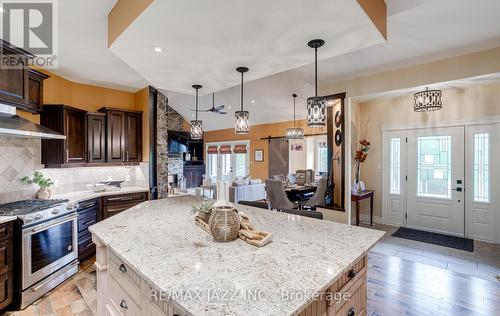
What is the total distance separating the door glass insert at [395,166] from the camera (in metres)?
5.00

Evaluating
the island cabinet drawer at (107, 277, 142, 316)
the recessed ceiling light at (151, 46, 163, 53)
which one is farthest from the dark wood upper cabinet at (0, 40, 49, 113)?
the island cabinet drawer at (107, 277, 142, 316)

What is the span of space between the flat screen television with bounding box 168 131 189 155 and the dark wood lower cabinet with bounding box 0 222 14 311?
7.42 m

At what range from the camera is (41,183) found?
10.6 feet

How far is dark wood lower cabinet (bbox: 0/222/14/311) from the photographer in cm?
233

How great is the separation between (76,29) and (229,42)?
1.65 meters

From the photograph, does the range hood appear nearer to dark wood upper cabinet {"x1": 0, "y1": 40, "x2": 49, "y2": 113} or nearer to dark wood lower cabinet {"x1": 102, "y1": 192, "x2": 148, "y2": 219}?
dark wood upper cabinet {"x1": 0, "y1": 40, "x2": 49, "y2": 113}

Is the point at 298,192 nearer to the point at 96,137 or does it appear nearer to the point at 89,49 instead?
the point at 96,137

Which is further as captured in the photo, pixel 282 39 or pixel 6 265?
pixel 6 265

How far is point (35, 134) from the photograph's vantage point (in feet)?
8.64

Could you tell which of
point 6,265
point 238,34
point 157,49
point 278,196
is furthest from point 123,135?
point 238,34

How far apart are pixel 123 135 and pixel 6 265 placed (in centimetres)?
247

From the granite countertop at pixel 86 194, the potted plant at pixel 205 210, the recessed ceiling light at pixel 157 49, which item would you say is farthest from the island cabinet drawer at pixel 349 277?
the granite countertop at pixel 86 194

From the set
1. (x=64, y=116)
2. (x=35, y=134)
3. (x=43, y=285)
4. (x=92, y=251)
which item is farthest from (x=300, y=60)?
(x=92, y=251)

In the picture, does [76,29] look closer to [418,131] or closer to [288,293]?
[288,293]
